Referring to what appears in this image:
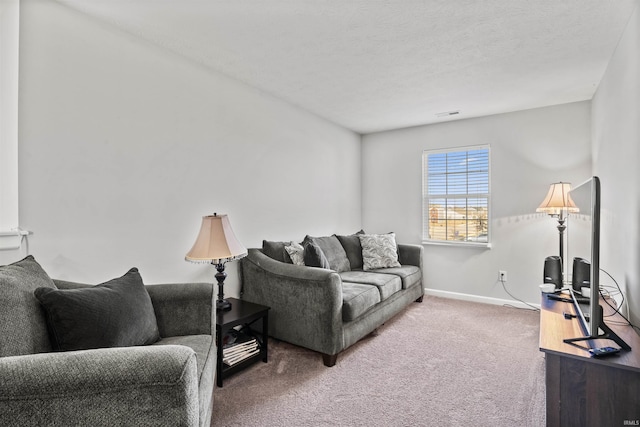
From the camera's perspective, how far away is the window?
163 inches

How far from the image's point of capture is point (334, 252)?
358 cm

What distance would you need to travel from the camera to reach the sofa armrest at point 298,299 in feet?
8.08

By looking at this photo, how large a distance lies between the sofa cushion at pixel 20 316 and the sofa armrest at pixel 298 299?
1585 mm

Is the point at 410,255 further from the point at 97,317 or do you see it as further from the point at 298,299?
the point at 97,317

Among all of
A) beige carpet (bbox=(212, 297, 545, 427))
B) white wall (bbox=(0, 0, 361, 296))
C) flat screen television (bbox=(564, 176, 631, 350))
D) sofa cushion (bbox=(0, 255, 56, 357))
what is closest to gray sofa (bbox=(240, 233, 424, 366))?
beige carpet (bbox=(212, 297, 545, 427))

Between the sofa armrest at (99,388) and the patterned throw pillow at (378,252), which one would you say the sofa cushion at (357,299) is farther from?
the sofa armrest at (99,388)

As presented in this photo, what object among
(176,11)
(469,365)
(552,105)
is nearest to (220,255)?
(176,11)

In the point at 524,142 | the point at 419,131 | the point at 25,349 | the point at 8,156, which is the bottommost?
Answer: the point at 25,349

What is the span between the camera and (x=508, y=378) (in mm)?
2283

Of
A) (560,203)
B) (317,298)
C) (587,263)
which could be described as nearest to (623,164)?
(587,263)

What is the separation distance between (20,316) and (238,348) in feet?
4.59

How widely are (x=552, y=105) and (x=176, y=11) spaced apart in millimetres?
3918

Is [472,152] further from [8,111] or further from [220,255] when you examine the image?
[8,111]

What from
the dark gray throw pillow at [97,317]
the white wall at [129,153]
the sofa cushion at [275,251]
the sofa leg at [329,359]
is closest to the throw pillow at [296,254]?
the sofa cushion at [275,251]
